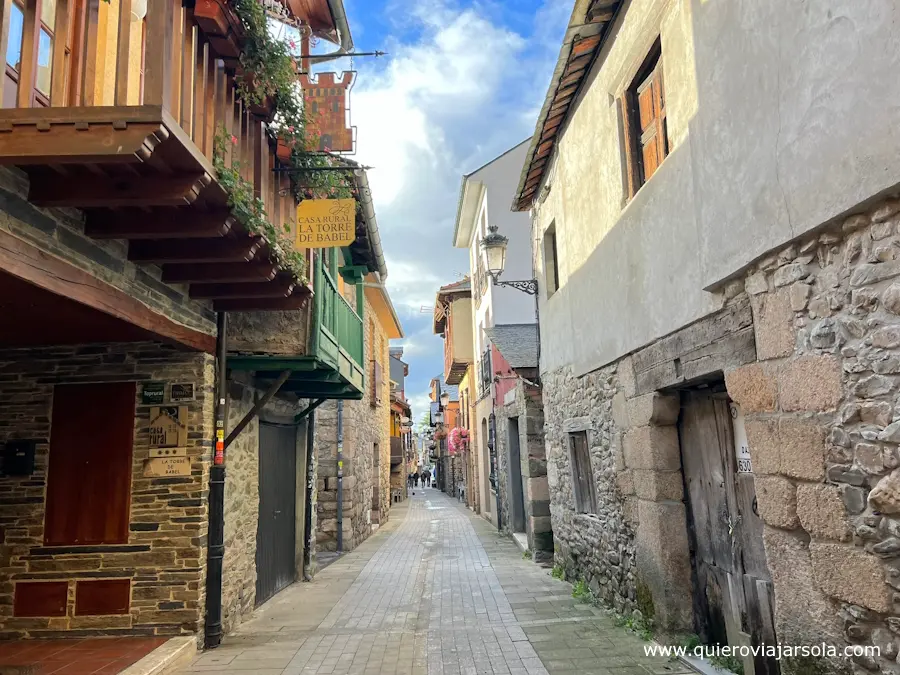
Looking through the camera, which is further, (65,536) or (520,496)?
(520,496)

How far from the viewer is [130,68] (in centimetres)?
379

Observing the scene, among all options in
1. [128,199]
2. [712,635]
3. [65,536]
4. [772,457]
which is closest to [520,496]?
[712,635]

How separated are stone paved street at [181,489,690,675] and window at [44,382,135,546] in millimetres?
1459

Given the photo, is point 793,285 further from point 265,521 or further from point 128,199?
point 265,521

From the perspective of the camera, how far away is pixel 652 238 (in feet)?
16.4

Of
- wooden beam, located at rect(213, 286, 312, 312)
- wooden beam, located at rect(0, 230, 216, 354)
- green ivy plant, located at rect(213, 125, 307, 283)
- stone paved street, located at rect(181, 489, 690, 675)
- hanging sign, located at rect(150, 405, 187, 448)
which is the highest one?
green ivy plant, located at rect(213, 125, 307, 283)

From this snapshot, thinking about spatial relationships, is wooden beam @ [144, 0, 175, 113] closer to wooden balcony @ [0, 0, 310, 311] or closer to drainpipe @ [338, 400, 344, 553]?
wooden balcony @ [0, 0, 310, 311]

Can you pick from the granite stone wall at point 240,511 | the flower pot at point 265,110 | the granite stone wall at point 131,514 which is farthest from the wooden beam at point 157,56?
the granite stone wall at point 240,511

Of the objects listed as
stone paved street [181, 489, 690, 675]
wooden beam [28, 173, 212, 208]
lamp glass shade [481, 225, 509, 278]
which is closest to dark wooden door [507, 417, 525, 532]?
stone paved street [181, 489, 690, 675]

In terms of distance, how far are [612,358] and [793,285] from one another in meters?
2.91

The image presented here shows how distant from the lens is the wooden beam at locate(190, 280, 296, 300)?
5.55 m

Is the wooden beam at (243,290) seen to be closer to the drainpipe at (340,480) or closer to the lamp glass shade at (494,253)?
the lamp glass shade at (494,253)

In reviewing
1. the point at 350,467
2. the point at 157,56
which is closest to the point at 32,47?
the point at 157,56

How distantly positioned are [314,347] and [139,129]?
3399mm
